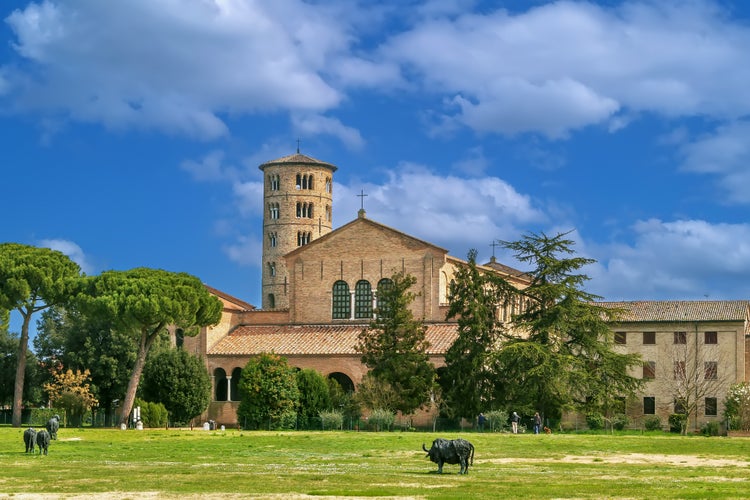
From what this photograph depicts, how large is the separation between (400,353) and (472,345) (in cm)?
369

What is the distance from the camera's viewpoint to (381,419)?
54906 mm

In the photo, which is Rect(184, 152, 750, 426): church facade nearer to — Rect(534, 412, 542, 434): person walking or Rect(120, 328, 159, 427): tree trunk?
Rect(120, 328, 159, 427): tree trunk

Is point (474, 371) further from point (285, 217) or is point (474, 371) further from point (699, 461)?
point (285, 217)

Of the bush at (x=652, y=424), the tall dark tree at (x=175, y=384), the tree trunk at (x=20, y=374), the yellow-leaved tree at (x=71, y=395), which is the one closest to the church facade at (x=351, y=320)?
the tall dark tree at (x=175, y=384)

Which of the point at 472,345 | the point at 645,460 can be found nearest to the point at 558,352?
the point at 472,345

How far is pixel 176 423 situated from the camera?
64312 mm

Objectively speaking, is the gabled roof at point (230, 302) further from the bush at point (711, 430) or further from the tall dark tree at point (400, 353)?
the bush at point (711, 430)

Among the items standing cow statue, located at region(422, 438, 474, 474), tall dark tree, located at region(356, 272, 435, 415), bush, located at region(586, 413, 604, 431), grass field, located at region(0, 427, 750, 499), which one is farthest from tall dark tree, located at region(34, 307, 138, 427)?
standing cow statue, located at region(422, 438, 474, 474)

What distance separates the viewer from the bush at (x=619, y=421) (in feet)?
203

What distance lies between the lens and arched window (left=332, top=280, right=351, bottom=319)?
7100cm

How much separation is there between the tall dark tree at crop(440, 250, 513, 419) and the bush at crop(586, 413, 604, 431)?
6.42 m

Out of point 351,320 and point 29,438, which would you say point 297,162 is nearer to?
point 351,320

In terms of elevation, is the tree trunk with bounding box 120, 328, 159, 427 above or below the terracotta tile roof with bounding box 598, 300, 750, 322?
below

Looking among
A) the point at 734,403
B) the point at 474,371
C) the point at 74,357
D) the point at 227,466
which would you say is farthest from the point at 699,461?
the point at 74,357
